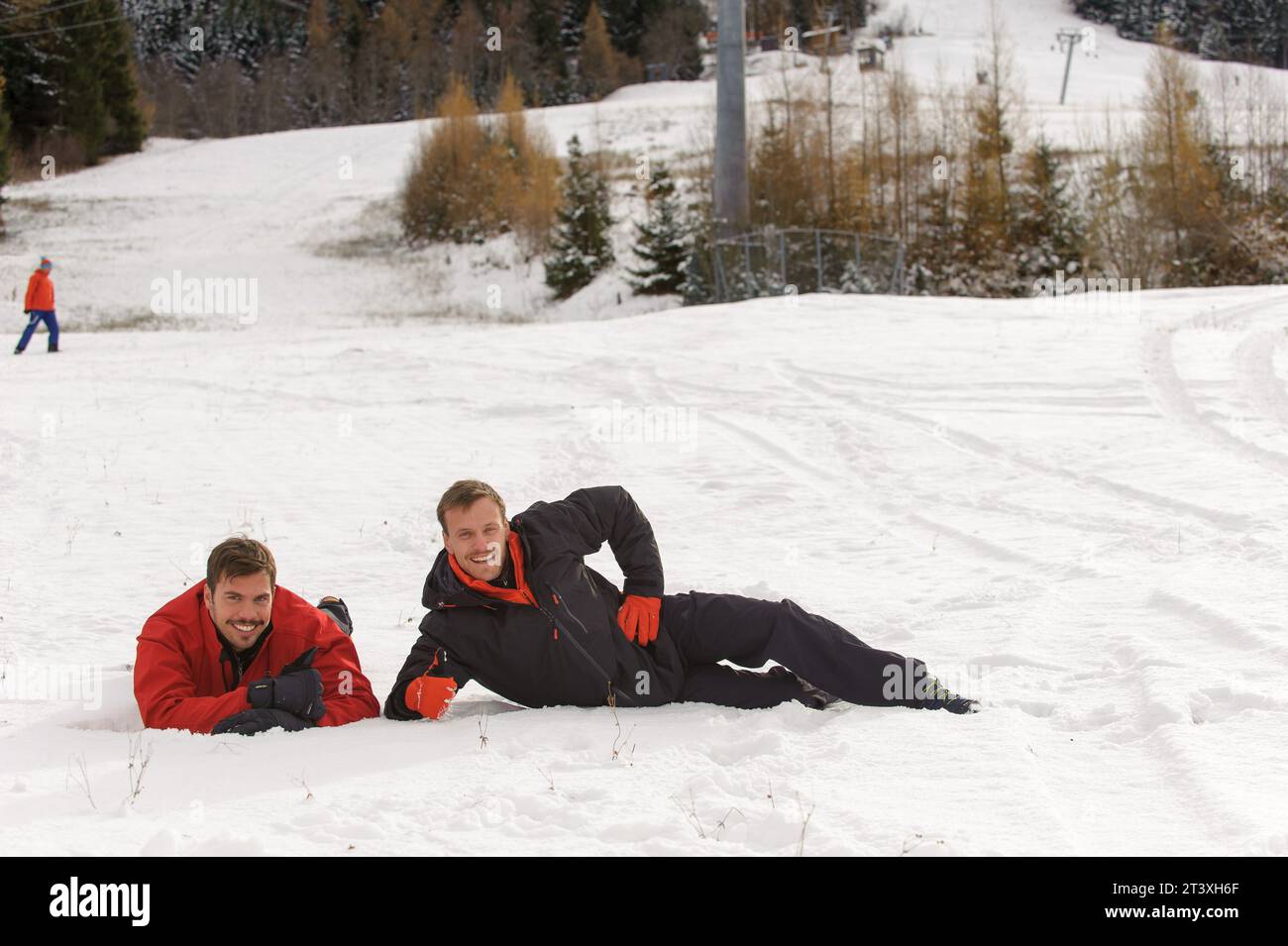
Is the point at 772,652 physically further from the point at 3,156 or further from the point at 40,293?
the point at 3,156

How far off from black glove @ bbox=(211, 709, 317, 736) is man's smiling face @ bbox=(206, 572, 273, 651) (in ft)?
1.13

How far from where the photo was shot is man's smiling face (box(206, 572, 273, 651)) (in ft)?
13.9

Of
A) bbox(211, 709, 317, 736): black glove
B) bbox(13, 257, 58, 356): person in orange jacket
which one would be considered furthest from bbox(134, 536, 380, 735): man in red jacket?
bbox(13, 257, 58, 356): person in orange jacket

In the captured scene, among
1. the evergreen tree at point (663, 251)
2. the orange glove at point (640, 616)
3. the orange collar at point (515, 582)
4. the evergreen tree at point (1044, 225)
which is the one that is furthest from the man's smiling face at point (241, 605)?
the evergreen tree at point (1044, 225)

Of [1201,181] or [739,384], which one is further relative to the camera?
[1201,181]

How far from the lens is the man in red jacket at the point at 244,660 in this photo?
4199 mm

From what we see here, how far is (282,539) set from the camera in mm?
7770

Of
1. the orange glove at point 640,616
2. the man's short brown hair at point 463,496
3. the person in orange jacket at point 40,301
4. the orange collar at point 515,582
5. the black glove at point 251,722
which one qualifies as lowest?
the black glove at point 251,722

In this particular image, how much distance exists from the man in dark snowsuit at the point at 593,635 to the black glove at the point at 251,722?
0.43m

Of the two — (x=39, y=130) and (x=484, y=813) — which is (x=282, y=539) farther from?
(x=39, y=130)

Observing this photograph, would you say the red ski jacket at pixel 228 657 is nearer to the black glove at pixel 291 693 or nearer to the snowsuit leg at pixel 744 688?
the black glove at pixel 291 693

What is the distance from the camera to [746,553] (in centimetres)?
729

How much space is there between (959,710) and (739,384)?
336 inches
